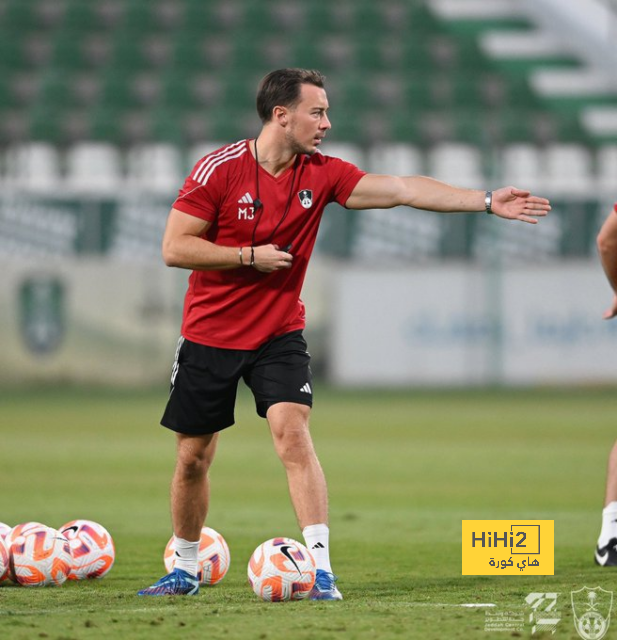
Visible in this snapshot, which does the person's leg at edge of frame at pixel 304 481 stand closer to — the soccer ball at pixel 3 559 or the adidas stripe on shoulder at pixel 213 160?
the adidas stripe on shoulder at pixel 213 160

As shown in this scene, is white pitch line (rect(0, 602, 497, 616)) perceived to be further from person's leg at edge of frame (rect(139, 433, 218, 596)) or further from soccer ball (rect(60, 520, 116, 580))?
soccer ball (rect(60, 520, 116, 580))

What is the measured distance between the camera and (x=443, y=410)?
60.5ft

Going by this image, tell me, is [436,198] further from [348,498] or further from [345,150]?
[345,150]

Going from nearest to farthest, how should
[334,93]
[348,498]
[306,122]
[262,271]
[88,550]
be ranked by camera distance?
[262,271], [306,122], [88,550], [348,498], [334,93]

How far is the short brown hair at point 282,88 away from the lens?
584 cm

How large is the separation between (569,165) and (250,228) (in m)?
18.1

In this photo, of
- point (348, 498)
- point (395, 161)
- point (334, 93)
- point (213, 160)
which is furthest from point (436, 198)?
point (334, 93)

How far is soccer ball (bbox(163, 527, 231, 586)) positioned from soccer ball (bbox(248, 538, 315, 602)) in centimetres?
69

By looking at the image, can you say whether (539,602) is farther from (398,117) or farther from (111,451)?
(398,117)

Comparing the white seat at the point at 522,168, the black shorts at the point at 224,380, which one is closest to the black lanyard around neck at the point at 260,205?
the black shorts at the point at 224,380

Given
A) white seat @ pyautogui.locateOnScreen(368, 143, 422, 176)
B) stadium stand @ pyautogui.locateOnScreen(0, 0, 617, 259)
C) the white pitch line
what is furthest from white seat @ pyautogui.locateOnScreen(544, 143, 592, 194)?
the white pitch line

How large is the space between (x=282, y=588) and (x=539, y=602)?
1039 millimetres

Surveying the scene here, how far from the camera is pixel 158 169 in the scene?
22.1 meters

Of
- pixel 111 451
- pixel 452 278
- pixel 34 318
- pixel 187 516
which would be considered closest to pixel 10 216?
pixel 34 318
